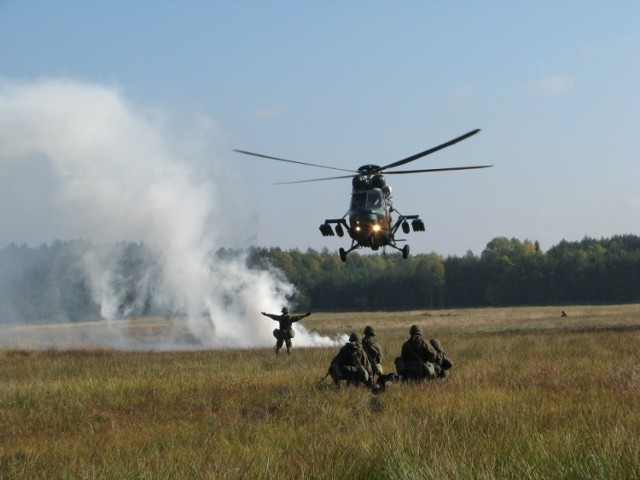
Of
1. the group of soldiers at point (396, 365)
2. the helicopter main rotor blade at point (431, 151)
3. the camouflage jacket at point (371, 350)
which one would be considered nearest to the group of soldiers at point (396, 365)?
the group of soldiers at point (396, 365)

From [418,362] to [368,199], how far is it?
357 inches

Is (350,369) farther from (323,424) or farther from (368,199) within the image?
(368,199)

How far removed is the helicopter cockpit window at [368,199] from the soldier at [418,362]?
856 cm

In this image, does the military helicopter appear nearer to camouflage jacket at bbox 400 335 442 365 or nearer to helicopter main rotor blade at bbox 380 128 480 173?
helicopter main rotor blade at bbox 380 128 480 173

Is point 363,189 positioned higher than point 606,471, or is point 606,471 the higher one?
point 363,189

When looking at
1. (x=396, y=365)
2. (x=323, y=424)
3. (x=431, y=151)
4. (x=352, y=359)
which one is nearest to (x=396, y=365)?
(x=396, y=365)

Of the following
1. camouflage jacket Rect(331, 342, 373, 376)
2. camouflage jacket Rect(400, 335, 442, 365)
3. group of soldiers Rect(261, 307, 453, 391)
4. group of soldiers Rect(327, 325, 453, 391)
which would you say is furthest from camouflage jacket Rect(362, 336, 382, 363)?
camouflage jacket Rect(400, 335, 442, 365)

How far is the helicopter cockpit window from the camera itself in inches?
871

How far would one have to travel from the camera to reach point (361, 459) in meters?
7.00

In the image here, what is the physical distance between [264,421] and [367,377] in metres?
3.60

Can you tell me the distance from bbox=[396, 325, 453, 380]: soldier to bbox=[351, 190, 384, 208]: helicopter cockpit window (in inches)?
337

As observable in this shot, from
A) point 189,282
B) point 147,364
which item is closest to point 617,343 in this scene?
point 147,364

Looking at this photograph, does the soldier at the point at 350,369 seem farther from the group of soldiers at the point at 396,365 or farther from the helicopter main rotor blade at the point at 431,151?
the helicopter main rotor blade at the point at 431,151

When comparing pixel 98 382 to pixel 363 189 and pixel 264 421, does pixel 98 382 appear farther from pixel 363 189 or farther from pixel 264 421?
pixel 363 189
